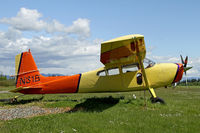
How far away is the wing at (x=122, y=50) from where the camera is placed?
6465 mm

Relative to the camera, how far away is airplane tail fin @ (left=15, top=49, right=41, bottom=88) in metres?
10.9

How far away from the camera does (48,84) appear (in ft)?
35.3

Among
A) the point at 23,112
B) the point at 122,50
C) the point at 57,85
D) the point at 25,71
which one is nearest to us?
the point at 122,50

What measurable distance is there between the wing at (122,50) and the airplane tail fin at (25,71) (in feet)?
17.0

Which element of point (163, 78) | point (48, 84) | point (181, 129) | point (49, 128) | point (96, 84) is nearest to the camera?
point (181, 129)

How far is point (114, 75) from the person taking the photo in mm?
9516

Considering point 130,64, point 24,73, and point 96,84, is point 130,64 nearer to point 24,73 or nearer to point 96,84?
point 96,84

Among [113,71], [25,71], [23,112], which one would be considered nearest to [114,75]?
[113,71]

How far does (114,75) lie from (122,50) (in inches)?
91.4

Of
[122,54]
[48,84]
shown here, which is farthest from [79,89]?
[122,54]

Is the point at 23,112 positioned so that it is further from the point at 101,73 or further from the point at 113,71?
the point at 113,71

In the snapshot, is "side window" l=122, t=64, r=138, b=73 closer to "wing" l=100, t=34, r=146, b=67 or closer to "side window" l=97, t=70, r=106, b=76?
"wing" l=100, t=34, r=146, b=67

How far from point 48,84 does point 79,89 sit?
85.2 inches

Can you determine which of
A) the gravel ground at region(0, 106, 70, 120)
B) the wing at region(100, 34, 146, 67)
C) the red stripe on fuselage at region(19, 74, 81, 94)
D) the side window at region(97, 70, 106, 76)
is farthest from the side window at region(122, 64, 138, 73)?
the gravel ground at region(0, 106, 70, 120)
